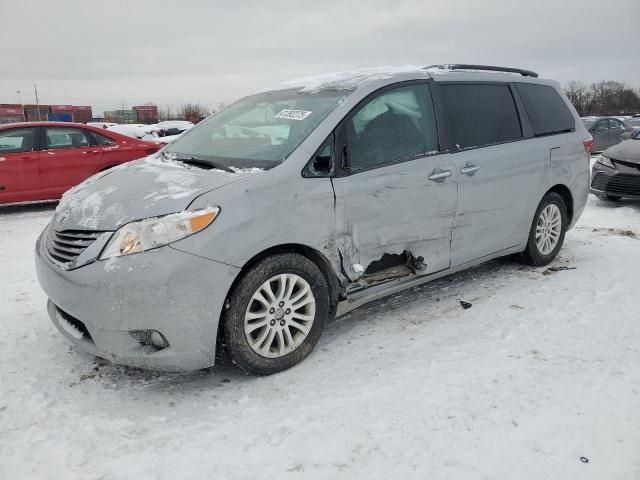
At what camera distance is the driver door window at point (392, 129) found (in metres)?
3.32

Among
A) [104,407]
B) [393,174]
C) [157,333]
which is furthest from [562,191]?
[104,407]

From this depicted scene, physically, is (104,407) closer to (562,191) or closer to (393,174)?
(393,174)

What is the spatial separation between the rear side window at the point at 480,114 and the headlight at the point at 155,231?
2.13 m

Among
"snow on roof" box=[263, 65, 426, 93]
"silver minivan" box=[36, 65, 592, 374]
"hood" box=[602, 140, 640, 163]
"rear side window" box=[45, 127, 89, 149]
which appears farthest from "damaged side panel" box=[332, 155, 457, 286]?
"rear side window" box=[45, 127, 89, 149]

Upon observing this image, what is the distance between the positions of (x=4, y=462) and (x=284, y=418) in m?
1.27

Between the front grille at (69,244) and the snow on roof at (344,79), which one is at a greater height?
the snow on roof at (344,79)

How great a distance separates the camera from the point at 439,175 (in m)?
3.67

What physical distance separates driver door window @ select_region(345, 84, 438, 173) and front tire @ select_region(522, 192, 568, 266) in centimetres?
159

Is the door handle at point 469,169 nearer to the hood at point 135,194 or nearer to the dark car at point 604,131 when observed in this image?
the hood at point 135,194

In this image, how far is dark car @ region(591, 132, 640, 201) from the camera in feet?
25.1

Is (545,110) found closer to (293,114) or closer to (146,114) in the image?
(293,114)

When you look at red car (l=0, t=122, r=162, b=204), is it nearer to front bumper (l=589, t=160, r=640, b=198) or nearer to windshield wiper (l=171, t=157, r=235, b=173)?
windshield wiper (l=171, t=157, r=235, b=173)

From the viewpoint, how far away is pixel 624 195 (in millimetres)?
7762

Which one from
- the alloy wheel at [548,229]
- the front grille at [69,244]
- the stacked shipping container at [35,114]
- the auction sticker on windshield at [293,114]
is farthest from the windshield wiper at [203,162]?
the stacked shipping container at [35,114]
